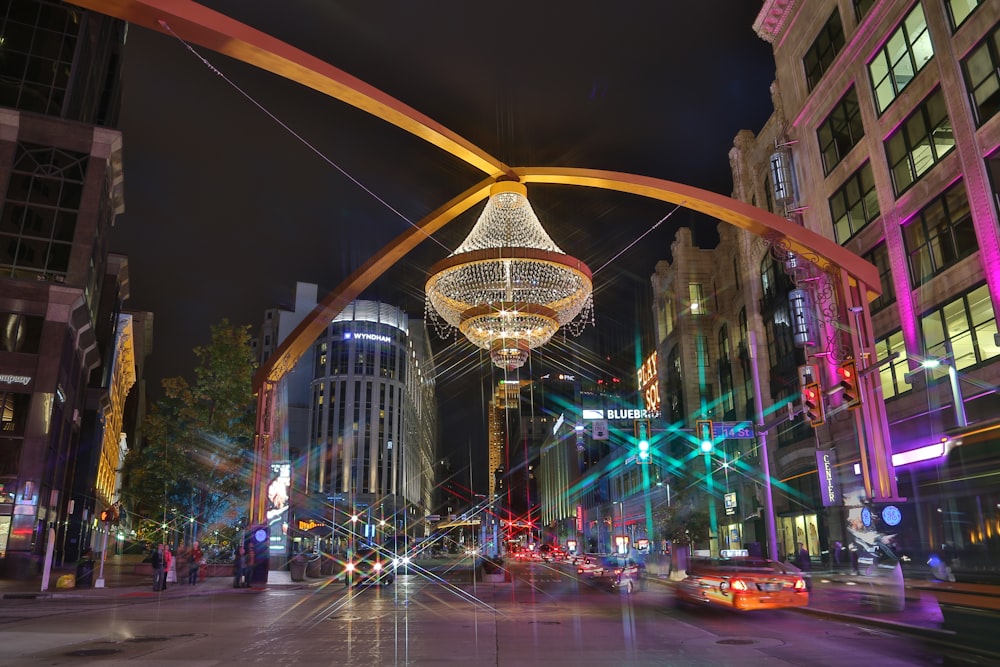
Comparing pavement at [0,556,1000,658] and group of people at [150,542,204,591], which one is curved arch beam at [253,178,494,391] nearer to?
group of people at [150,542,204,591]

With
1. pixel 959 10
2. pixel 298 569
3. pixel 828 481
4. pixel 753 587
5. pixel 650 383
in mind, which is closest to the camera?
pixel 753 587

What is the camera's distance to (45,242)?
41.4 meters

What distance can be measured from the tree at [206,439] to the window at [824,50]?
35.2m

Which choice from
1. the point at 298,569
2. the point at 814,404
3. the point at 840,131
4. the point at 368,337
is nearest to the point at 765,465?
the point at 840,131

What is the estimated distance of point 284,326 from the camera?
132250 millimetres

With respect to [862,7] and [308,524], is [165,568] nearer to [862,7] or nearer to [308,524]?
[862,7]

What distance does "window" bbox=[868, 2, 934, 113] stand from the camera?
26.0 metres

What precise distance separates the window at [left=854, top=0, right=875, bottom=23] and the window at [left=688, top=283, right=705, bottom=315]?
3035cm

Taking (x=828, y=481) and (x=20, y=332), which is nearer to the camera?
(x=828, y=481)

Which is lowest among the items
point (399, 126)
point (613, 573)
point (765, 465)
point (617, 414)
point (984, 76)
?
point (613, 573)

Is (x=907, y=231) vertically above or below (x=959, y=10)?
below

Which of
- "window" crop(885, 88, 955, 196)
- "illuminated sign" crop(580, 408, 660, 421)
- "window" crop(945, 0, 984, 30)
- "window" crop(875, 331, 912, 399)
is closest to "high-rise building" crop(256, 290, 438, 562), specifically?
"illuminated sign" crop(580, 408, 660, 421)

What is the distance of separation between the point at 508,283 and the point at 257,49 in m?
8.99

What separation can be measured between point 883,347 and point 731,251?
24.3 m
